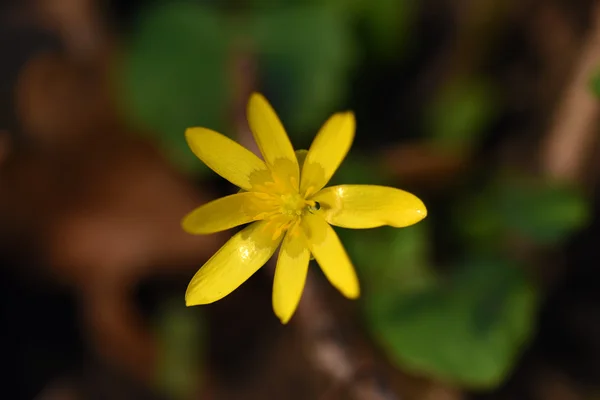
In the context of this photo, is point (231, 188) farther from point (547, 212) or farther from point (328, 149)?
point (328, 149)

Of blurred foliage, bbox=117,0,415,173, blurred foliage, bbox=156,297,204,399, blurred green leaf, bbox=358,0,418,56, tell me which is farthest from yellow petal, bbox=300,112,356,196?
blurred green leaf, bbox=358,0,418,56

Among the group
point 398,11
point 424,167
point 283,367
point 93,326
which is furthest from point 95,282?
point 398,11

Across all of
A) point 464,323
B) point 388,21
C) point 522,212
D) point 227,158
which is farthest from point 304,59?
point 227,158

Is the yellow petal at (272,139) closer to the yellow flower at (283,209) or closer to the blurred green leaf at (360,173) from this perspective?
the yellow flower at (283,209)

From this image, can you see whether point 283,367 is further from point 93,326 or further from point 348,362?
point 93,326

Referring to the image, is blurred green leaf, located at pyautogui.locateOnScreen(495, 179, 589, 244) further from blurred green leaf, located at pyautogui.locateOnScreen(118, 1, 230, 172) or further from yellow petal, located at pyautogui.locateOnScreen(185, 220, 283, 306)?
blurred green leaf, located at pyautogui.locateOnScreen(118, 1, 230, 172)

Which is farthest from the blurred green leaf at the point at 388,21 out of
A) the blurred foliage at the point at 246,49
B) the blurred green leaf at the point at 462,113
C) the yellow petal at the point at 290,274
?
the yellow petal at the point at 290,274
